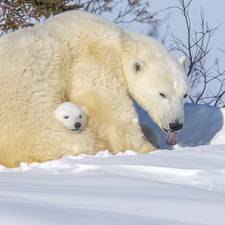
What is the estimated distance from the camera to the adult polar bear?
103 inches

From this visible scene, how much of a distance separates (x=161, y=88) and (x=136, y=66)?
34 centimetres

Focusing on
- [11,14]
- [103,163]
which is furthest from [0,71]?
[11,14]

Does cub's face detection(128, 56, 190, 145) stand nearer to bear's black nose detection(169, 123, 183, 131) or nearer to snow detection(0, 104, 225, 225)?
bear's black nose detection(169, 123, 183, 131)

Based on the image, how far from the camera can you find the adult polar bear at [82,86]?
263 cm

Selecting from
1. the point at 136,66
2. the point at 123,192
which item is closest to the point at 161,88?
the point at 136,66

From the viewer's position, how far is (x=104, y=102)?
301cm

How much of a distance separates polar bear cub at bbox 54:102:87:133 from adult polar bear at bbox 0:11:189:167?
0.05m

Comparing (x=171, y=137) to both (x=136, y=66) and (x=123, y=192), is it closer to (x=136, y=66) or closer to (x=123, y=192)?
(x=136, y=66)

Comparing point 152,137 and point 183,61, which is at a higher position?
point 183,61

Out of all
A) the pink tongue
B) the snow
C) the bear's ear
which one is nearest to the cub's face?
the pink tongue

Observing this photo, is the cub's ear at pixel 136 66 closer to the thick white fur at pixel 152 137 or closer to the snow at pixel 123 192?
the thick white fur at pixel 152 137

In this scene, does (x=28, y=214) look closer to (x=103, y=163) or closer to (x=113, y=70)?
(x=103, y=163)

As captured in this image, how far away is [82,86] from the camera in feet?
9.97

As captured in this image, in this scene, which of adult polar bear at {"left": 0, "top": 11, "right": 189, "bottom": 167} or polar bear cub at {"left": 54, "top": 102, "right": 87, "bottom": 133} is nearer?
adult polar bear at {"left": 0, "top": 11, "right": 189, "bottom": 167}
